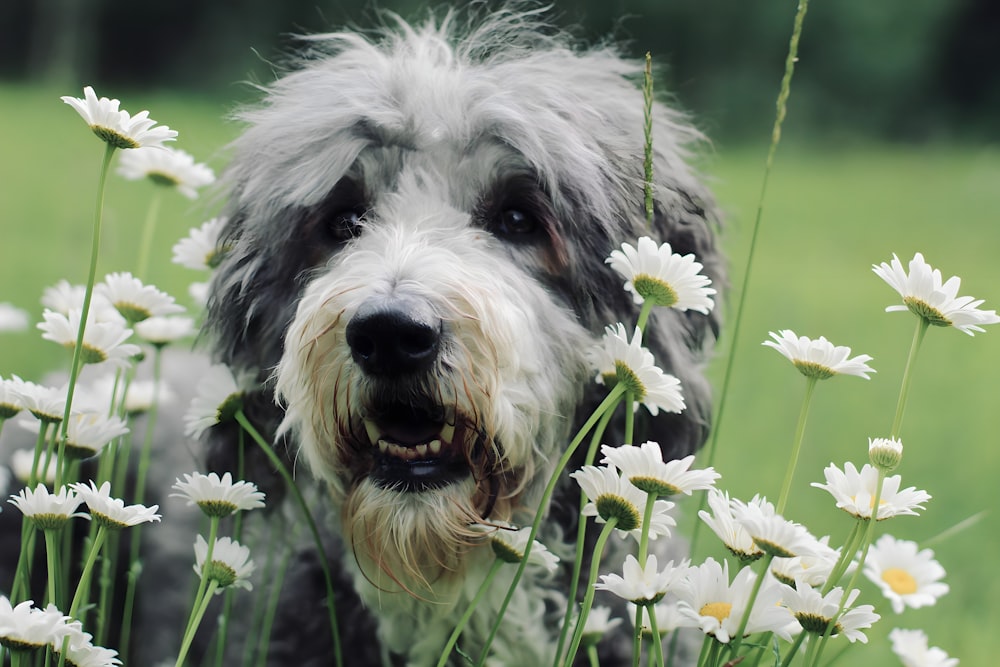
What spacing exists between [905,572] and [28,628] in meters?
1.24

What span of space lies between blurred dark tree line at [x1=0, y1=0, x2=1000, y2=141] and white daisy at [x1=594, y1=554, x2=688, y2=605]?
17.9 m

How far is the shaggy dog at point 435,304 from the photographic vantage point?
Result: 2.18 meters

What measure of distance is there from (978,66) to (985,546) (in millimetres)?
18761

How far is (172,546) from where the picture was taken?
11.9 feet

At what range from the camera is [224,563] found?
1.85 metres

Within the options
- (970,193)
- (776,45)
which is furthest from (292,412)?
(776,45)

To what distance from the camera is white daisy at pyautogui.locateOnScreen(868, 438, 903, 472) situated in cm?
163

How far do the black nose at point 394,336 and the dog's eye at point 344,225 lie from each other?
0.61 m

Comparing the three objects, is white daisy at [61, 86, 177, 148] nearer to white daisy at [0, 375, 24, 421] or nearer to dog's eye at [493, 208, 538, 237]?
white daisy at [0, 375, 24, 421]

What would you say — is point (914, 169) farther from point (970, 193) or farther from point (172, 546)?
point (172, 546)

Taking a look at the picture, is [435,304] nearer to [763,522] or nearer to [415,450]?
[415,450]

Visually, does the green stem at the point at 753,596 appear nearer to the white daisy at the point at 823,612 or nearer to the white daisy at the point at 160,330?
the white daisy at the point at 823,612

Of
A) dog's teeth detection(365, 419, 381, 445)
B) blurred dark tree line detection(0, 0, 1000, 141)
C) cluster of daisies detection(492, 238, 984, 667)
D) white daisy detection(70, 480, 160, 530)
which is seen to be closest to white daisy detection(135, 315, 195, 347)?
dog's teeth detection(365, 419, 381, 445)

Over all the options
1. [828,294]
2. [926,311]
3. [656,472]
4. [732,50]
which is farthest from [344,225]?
[732,50]
